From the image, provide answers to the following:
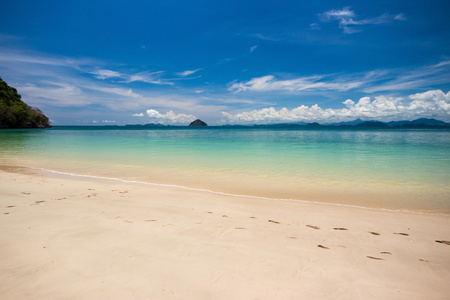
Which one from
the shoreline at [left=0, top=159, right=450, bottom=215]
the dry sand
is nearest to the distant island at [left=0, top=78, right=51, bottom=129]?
the shoreline at [left=0, top=159, right=450, bottom=215]

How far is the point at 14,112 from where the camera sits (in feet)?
258

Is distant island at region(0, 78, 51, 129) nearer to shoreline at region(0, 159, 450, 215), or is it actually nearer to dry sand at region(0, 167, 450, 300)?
shoreline at region(0, 159, 450, 215)

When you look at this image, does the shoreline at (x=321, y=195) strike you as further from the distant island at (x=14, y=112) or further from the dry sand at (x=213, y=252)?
the distant island at (x=14, y=112)

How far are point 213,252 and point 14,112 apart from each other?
10806cm

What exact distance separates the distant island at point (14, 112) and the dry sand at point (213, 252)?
100 metres

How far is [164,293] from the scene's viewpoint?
262 cm

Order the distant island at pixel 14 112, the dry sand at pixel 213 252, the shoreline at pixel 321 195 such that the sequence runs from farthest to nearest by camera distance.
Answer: the distant island at pixel 14 112
the shoreline at pixel 321 195
the dry sand at pixel 213 252

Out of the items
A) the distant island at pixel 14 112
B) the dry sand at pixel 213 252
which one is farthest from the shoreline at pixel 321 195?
the distant island at pixel 14 112

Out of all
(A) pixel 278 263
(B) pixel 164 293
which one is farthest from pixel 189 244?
(A) pixel 278 263

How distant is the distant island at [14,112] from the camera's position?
76.4 metres

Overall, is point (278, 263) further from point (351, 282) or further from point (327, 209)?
point (327, 209)

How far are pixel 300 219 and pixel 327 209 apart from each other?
1541 millimetres

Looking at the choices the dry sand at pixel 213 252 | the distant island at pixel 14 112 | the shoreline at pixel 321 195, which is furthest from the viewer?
the distant island at pixel 14 112

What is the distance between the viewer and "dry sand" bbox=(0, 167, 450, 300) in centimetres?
273
